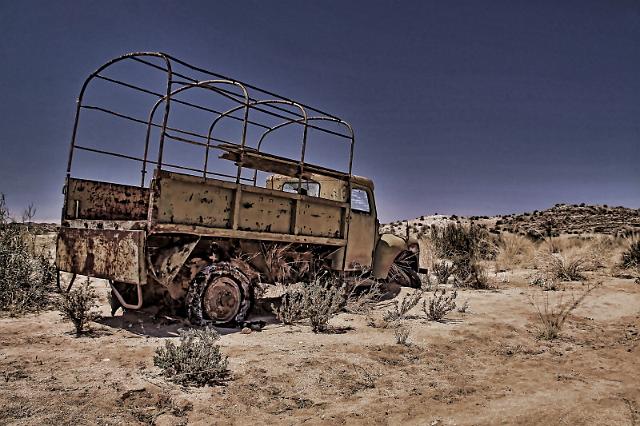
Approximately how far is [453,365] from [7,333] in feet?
15.8

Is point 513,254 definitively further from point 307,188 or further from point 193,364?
point 193,364

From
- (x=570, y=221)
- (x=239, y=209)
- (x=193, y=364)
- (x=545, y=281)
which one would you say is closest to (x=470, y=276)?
(x=545, y=281)

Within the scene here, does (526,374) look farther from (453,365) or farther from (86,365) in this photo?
(86,365)

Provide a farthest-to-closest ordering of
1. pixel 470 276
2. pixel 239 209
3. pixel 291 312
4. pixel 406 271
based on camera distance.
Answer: pixel 470 276 → pixel 406 271 → pixel 291 312 → pixel 239 209

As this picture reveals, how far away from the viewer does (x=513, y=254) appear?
48.8ft

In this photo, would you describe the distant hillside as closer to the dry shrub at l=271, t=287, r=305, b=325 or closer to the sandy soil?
the dry shrub at l=271, t=287, r=305, b=325

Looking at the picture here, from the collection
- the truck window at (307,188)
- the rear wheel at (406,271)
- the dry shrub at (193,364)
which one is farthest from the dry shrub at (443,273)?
the dry shrub at (193,364)

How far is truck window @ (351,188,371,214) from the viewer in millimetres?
8127

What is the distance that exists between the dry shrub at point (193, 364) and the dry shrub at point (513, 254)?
37.3 ft

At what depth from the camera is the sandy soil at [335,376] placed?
3158mm

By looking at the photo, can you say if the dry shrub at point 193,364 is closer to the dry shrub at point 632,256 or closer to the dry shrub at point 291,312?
the dry shrub at point 291,312

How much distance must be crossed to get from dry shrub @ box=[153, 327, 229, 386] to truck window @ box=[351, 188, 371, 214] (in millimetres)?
4592

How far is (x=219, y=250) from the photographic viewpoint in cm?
615

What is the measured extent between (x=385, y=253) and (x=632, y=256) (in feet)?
29.4
